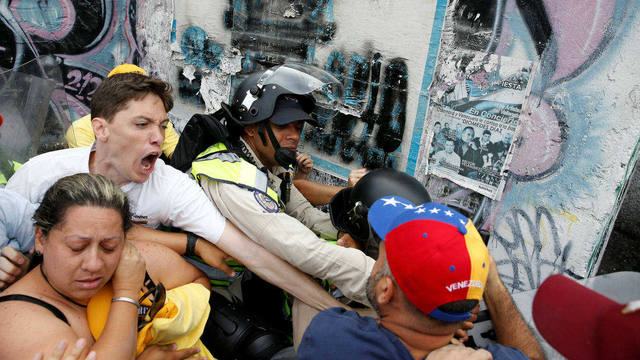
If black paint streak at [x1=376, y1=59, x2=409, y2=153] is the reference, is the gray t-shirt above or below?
below

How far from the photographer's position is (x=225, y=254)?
2.40 metres

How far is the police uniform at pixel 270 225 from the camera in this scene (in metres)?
2.20

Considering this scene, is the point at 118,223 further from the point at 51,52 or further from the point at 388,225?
the point at 51,52

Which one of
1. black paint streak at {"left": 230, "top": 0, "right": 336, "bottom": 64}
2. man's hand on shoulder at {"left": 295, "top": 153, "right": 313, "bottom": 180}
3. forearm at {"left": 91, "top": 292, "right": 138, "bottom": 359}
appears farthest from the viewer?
black paint streak at {"left": 230, "top": 0, "right": 336, "bottom": 64}

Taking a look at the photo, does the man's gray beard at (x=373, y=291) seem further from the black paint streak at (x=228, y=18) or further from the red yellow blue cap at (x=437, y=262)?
the black paint streak at (x=228, y=18)

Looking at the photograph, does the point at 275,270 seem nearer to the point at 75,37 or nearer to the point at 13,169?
the point at 13,169

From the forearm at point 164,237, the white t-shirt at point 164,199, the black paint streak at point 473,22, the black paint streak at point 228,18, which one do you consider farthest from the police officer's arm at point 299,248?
the black paint streak at point 228,18

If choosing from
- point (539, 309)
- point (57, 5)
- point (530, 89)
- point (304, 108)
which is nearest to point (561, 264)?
point (530, 89)

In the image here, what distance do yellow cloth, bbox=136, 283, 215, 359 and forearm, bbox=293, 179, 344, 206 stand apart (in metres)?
1.62

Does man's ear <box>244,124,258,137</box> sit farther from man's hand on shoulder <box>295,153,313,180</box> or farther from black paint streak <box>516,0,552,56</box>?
black paint streak <box>516,0,552,56</box>

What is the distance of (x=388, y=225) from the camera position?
5.62 ft

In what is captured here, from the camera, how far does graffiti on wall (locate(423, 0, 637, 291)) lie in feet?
8.20

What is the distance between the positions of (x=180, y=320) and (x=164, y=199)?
2.51 feet

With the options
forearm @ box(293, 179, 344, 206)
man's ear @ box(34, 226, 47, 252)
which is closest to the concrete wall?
forearm @ box(293, 179, 344, 206)
